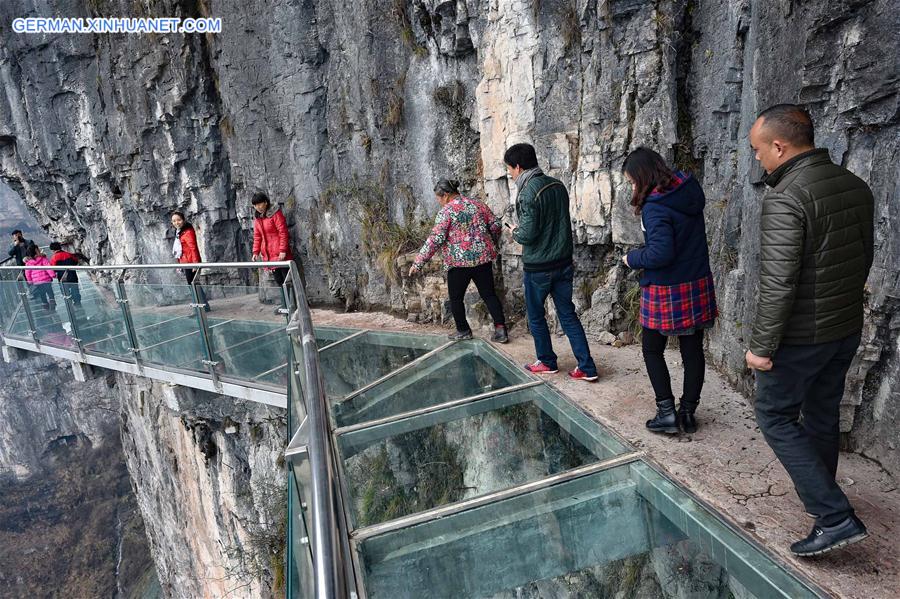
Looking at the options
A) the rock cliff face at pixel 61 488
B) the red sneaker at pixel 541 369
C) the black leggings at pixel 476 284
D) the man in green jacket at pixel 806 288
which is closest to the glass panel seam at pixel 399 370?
the black leggings at pixel 476 284

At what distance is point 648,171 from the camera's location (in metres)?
3.23

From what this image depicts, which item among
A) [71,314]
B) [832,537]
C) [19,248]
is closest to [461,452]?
Result: [832,537]

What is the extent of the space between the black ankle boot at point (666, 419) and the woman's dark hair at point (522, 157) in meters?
2.03

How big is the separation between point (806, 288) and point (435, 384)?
3041 millimetres

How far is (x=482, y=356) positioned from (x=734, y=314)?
7.41ft

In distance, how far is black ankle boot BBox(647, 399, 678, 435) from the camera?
3625mm

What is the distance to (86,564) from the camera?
23172 millimetres

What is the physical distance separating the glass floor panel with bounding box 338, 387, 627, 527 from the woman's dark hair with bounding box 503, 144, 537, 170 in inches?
72.2

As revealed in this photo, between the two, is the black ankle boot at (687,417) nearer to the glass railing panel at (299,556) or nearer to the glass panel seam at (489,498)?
the glass panel seam at (489,498)

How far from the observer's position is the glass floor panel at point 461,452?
314 cm

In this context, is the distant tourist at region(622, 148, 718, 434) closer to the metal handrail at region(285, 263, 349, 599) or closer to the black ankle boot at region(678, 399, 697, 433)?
the black ankle boot at region(678, 399, 697, 433)

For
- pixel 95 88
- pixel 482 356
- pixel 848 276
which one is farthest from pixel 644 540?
pixel 95 88

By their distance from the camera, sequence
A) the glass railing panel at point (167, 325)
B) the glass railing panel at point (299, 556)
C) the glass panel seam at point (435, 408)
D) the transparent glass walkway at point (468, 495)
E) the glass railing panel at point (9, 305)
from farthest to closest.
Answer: the glass railing panel at point (9, 305) < the glass railing panel at point (167, 325) < the glass panel seam at point (435, 408) < the transparent glass walkway at point (468, 495) < the glass railing panel at point (299, 556)

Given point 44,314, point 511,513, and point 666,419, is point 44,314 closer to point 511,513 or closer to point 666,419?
point 511,513
